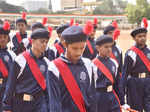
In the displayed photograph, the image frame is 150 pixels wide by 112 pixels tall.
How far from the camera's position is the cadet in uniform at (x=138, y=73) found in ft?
18.8

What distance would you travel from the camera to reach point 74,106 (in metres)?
3.03

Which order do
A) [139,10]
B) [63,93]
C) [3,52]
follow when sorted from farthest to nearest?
[139,10]
[3,52]
[63,93]

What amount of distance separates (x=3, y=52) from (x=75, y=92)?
281 cm

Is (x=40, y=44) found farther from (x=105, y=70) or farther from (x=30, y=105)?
(x=105, y=70)

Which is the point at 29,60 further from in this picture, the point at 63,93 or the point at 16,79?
the point at 63,93

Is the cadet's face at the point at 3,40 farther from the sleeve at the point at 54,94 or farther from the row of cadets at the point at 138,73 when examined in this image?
the sleeve at the point at 54,94

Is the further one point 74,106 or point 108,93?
point 108,93

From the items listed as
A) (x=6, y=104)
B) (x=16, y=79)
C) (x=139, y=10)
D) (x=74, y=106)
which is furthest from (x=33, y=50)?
(x=139, y=10)

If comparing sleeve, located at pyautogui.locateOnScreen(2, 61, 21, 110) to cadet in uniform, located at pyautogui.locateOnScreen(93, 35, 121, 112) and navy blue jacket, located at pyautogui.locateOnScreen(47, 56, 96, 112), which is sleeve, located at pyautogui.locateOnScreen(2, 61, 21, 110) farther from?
cadet in uniform, located at pyautogui.locateOnScreen(93, 35, 121, 112)

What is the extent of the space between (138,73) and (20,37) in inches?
168

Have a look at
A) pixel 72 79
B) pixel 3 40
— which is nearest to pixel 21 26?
pixel 3 40

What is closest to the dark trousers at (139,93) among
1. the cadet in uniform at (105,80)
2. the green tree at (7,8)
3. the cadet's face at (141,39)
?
the cadet's face at (141,39)

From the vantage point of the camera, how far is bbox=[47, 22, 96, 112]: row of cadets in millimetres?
2947

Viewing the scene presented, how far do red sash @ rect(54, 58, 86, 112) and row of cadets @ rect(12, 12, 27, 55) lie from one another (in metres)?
5.55
